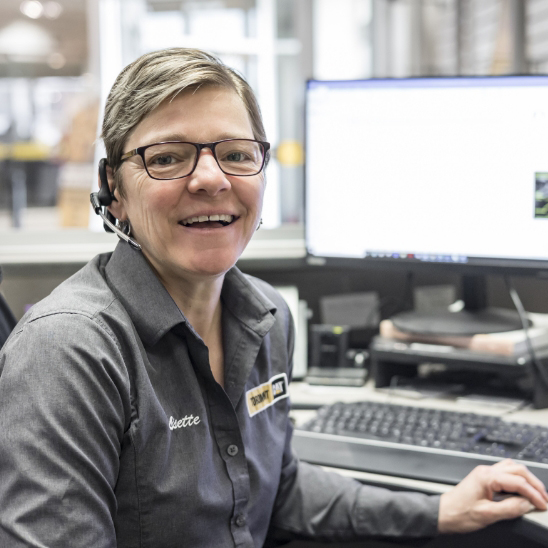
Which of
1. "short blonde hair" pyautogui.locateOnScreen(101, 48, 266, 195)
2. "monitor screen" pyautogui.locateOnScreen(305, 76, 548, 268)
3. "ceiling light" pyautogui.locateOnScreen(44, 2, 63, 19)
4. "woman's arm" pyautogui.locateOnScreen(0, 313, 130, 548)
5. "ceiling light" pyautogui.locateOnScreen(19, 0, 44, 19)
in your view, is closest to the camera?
"woman's arm" pyautogui.locateOnScreen(0, 313, 130, 548)

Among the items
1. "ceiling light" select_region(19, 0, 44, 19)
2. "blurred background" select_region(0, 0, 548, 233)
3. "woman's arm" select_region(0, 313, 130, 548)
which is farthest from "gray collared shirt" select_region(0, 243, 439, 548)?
"ceiling light" select_region(19, 0, 44, 19)

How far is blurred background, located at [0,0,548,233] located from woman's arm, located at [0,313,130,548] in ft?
3.48

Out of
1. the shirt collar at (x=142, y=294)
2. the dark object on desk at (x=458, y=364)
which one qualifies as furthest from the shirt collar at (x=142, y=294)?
the dark object on desk at (x=458, y=364)

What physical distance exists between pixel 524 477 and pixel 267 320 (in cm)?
41

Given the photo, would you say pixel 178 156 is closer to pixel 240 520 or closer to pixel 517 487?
pixel 240 520

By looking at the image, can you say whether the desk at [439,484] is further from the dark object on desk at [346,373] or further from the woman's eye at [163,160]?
the woman's eye at [163,160]

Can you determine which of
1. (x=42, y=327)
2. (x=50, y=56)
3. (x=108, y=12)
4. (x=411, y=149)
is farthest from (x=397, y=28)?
(x=42, y=327)

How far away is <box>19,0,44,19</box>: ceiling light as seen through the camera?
229 inches

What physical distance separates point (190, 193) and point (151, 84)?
0.46ft

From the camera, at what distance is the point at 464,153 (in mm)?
1314

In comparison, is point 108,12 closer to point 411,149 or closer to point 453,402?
point 411,149

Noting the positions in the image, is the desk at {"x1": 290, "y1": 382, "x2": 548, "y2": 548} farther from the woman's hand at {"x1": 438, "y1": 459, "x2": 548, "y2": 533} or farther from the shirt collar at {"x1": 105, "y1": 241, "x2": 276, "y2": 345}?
the shirt collar at {"x1": 105, "y1": 241, "x2": 276, "y2": 345}

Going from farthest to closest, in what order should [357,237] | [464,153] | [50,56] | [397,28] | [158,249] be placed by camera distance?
1. [50,56]
2. [397,28]
3. [357,237]
4. [464,153]
5. [158,249]

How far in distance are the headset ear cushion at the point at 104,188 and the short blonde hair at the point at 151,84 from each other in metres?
0.01
